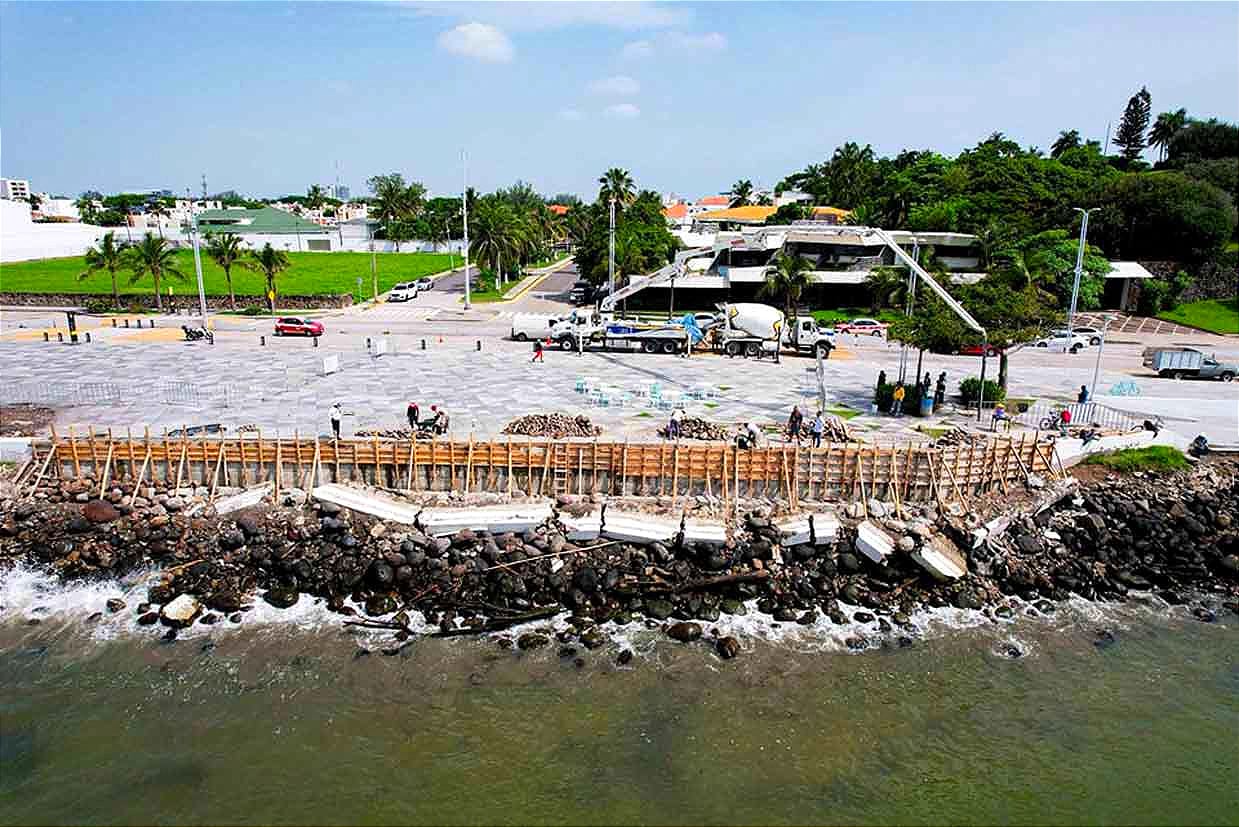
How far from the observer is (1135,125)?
357 ft

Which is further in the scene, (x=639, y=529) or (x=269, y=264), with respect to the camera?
(x=269, y=264)

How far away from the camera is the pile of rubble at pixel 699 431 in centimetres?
2867

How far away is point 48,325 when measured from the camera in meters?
55.2

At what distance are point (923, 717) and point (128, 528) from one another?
23.0 meters

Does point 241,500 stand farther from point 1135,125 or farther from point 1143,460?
point 1135,125

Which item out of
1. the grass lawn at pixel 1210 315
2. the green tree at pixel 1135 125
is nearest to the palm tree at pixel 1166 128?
the green tree at pixel 1135 125

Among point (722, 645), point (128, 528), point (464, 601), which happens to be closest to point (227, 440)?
point (128, 528)

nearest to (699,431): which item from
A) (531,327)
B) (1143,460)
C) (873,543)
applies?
(873,543)

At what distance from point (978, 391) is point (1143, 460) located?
7233 mm

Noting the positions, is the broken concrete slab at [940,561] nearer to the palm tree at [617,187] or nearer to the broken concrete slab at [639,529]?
the broken concrete slab at [639,529]

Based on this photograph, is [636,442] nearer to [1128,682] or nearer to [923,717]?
[923,717]

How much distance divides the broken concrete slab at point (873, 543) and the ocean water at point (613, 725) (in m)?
2.53

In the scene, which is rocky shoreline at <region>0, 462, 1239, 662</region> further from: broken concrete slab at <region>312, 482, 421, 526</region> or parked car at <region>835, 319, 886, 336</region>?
parked car at <region>835, 319, 886, 336</region>

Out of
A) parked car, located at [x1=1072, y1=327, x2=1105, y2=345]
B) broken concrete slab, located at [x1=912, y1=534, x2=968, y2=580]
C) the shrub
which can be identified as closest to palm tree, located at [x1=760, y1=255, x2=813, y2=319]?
parked car, located at [x1=1072, y1=327, x2=1105, y2=345]
